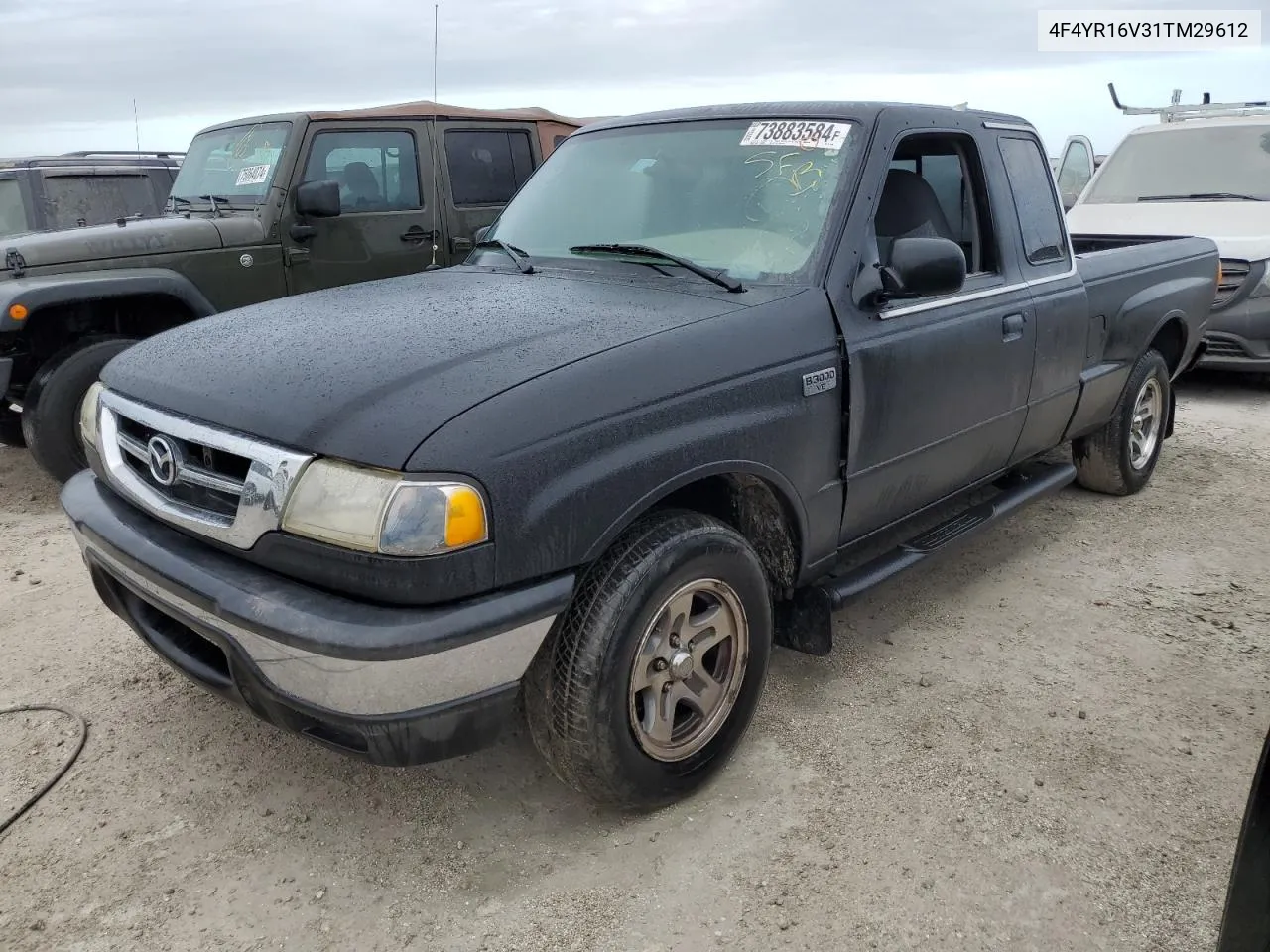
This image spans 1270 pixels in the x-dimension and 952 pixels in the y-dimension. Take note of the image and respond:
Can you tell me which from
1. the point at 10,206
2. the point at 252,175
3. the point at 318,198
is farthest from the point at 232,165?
the point at 10,206

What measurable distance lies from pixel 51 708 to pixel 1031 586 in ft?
12.2

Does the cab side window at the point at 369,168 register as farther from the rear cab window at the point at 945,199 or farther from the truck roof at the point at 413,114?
the rear cab window at the point at 945,199

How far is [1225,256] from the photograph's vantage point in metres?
7.36

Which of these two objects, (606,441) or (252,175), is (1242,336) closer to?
(606,441)

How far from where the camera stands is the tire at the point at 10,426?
579 centimetres

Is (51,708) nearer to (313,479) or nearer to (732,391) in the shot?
(313,479)

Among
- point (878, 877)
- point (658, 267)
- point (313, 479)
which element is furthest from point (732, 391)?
point (878, 877)

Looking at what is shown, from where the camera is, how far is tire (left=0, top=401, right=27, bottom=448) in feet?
19.0

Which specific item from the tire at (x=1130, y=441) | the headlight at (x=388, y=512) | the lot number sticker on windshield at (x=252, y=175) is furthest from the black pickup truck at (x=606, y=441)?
the lot number sticker on windshield at (x=252, y=175)

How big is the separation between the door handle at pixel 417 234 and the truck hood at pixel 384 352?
3.41m

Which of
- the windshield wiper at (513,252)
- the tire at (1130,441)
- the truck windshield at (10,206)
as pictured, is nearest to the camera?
the windshield wiper at (513,252)

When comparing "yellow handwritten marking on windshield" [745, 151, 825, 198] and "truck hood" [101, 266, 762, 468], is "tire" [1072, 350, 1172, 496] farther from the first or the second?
"truck hood" [101, 266, 762, 468]

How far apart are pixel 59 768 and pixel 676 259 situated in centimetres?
238

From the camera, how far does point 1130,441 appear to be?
17.0ft
